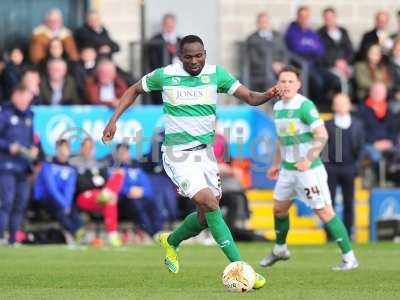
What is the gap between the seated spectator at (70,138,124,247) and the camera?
67.6 feet

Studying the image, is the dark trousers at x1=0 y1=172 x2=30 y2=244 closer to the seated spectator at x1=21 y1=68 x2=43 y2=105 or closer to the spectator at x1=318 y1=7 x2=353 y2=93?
the seated spectator at x1=21 y1=68 x2=43 y2=105

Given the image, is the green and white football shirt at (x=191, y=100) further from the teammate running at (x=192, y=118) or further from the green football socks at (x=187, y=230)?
the green football socks at (x=187, y=230)

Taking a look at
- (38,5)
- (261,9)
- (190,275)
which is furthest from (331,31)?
(190,275)

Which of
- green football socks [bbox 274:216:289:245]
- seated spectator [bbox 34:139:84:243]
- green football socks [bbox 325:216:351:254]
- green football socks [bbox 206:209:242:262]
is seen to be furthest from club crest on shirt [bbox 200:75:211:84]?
seated spectator [bbox 34:139:84:243]

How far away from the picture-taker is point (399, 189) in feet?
74.3

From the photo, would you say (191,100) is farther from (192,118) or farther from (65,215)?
(65,215)

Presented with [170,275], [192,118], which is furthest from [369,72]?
[192,118]

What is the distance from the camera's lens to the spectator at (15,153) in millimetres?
20062

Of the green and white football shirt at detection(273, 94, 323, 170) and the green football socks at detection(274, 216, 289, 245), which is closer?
the green and white football shirt at detection(273, 94, 323, 170)

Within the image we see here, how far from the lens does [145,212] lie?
21250 mm

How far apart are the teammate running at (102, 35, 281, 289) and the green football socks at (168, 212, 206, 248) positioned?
5 cm

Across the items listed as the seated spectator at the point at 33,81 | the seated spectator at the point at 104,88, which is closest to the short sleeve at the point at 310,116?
the seated spectator at the point at 33,81

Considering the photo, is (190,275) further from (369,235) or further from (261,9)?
(261,9)

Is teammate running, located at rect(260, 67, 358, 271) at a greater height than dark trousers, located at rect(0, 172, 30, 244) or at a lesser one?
greater
